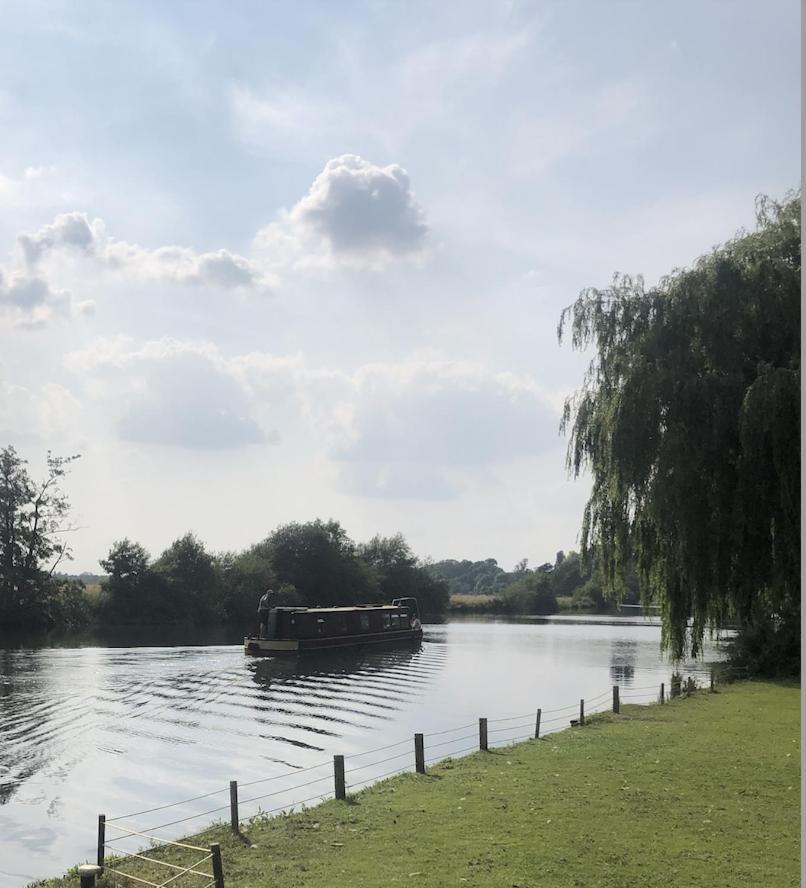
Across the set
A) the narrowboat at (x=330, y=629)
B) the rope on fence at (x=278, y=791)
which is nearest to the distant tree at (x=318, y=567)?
the narrowboat at (x=330, y=629)

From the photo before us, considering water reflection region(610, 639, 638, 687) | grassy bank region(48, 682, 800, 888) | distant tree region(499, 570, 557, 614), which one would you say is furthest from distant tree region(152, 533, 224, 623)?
grassy bank region(48, 682, 800, 888)

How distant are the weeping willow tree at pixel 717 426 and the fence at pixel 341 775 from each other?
17.7 ft

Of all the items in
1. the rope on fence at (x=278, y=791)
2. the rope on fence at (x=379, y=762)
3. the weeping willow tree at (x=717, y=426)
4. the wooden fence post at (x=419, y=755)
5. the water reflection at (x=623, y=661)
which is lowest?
the water reflection at (x=623, y=661)

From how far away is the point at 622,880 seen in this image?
368 inches

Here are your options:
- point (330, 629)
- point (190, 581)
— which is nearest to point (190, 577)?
point (190, 581)

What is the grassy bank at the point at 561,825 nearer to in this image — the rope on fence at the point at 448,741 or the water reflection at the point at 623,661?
the rope on fence at the point at 448,741

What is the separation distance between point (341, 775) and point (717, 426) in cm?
1022

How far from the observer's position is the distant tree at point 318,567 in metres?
92.4

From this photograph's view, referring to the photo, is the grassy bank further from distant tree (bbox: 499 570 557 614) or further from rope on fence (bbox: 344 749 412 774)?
distant tree (bbox: 499 570 557 614)

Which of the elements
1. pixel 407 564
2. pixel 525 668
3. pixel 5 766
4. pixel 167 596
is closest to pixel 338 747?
pixel 5 766

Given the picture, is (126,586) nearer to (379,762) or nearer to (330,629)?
(330,629)

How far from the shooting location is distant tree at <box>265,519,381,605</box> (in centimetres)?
9244

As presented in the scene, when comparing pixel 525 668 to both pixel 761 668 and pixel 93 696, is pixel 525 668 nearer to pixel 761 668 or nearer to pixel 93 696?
pixel 761 668

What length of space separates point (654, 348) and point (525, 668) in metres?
31.2
